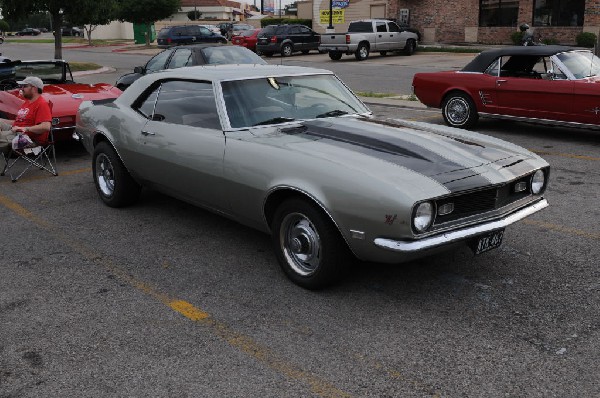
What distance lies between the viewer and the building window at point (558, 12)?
3119 cm

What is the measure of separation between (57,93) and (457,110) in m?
6.67

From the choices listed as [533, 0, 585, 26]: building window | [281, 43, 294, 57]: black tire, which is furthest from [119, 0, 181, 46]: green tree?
[533, 0, 585, 26]: building window

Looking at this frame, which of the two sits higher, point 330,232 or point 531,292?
point 330,232

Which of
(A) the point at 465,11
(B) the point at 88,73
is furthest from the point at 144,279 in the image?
(A) the point at 465,11

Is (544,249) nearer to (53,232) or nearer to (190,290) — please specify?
(190,290)

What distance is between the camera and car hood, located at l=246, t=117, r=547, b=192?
13.7ft

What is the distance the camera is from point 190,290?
4535 mm

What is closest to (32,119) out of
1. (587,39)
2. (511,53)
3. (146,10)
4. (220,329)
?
(220,329)

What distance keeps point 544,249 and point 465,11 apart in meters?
33.2

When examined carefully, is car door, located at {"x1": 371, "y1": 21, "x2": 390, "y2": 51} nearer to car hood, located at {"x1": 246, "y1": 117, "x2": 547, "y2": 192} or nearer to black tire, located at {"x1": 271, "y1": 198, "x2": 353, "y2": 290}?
car hood, located at {"x1": 246, "y1": 117, "x2": 547, "y2": 192}

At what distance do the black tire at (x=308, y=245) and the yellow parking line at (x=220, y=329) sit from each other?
75cm

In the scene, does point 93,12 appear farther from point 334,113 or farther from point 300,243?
point 300,243

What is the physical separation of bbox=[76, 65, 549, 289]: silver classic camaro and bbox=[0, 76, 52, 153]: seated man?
203cm

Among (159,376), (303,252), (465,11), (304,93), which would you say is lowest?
(159,376)
